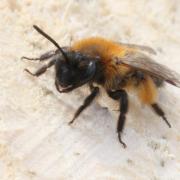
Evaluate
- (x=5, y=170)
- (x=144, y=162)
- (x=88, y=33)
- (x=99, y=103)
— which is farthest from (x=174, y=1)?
(x=5, y=170)

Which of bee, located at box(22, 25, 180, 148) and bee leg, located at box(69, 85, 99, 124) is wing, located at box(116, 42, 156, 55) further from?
bee leg, located at box(69, 85, 99, 124)

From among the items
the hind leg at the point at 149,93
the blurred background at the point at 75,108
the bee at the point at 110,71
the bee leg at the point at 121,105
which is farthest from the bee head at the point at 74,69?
the hind leg at the point at 149,93

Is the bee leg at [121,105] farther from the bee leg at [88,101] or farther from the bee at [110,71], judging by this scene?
the bee leg at [88,101]

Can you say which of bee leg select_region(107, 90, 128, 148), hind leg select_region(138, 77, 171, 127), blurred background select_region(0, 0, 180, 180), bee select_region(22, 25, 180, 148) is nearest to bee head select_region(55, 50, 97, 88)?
bee select_region(22, 25, 180, 148)

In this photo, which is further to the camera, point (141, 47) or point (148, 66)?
point (141, 47)

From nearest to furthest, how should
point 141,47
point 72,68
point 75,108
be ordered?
point 72,68 → point 75,108 → point 141,47

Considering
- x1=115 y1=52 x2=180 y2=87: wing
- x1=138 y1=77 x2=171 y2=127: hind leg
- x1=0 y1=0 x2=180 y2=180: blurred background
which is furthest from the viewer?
x1=138 y1=77 x2=171 y2=127: hind leg

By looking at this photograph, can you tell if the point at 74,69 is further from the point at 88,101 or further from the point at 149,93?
the point at 149,93

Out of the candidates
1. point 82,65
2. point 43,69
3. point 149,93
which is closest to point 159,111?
point 149,93
